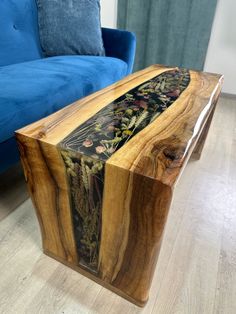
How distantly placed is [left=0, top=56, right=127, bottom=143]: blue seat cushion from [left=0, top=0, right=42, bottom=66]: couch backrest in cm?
11

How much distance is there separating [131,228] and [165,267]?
321mm

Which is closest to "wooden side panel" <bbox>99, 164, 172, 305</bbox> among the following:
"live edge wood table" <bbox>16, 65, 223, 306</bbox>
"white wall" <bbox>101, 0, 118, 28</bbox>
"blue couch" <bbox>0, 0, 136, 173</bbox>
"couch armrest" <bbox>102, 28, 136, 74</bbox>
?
"live edge wood table" <bbox>16, 65, 223, 306</bbox>

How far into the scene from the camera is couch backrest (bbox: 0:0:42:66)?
131 cm

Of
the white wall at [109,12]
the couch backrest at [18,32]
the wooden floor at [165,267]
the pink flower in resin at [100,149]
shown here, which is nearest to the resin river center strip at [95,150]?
the pink flower in resin at [100,149]

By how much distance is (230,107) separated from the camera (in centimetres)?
211

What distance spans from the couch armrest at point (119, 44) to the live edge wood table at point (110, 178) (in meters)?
0.94

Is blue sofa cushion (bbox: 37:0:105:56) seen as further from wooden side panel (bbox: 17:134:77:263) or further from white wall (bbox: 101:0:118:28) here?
wooden side panel (bbox: 17:134:77:263)

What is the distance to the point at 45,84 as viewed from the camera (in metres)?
1.07

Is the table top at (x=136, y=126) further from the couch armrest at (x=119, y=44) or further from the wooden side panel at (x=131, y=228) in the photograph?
the couch armrest at (x=119, y=44)

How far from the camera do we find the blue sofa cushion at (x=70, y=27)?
4.72 ft

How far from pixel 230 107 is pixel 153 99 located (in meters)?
1.49

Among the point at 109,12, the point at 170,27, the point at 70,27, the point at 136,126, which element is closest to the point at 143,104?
the point at 136,126

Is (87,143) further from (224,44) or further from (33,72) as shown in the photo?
(224,44)

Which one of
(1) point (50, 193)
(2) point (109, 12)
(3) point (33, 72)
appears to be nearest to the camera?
(1) point (50, 193)
